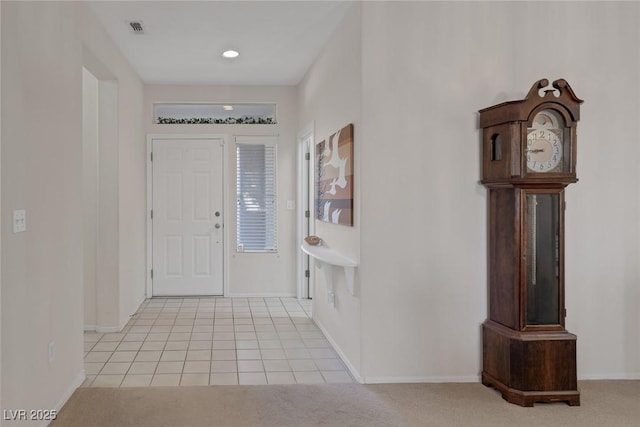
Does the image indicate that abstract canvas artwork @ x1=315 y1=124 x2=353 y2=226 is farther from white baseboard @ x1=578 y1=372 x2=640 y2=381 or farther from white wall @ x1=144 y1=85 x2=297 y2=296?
white baseboard @ x1=578 y1=372 x2=640 y2=381

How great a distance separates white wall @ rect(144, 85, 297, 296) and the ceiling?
0.40 meters

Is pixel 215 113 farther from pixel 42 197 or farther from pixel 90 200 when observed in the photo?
pixel 42 197

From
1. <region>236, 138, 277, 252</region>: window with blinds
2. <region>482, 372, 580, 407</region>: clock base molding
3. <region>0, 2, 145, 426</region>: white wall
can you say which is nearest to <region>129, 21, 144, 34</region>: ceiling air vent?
<region>0, 2, 145, 426</region>: white wall

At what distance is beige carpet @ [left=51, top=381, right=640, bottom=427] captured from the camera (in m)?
2.78

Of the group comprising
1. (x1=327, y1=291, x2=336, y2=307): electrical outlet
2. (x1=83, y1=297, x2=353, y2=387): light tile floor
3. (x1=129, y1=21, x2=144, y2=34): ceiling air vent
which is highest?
(x1=129, y1=21, x2=144, y2=34): ceiling air vent

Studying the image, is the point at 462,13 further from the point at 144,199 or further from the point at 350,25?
the point at 144,199

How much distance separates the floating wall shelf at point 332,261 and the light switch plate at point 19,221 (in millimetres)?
1829

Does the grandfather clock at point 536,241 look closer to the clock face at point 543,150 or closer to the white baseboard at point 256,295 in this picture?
the clock face at point 543,150

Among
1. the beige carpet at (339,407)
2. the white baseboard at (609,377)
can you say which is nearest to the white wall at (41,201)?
the beige carpet at (339,407)

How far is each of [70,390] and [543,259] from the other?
2.92m

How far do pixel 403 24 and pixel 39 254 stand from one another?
2519mm

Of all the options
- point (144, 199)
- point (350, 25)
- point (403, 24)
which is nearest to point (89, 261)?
point (144, 199)

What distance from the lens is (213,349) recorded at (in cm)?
413

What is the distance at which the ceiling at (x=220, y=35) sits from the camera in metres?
3.75
